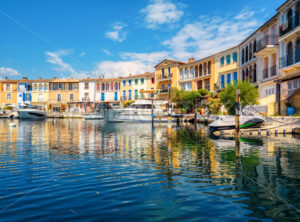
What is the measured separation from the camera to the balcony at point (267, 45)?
2784cm

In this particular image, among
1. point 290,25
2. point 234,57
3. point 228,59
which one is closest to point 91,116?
point 228,59

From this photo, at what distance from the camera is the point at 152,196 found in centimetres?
599

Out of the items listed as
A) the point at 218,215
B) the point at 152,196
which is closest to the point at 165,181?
the point at 152,196

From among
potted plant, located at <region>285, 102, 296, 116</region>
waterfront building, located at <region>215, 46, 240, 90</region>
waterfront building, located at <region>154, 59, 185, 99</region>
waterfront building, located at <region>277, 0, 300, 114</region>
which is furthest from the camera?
waterfront building, located at <region>154, 59, 185, 99</region>

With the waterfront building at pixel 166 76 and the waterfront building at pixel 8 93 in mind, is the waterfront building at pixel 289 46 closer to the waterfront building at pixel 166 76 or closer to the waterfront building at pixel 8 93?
the waterfront building at pixel 166 76

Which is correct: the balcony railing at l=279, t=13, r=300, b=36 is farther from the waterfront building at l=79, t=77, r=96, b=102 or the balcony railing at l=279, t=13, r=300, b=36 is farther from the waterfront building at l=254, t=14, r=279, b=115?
the waterfront building at l=79, t=77, r=96, b=102

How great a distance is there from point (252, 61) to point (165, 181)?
31.2 metres

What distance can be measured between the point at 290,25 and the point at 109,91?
52.4 m

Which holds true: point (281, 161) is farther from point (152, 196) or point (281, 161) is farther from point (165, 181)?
point (152, 196)

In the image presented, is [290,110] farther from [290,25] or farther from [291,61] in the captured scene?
[290,25]

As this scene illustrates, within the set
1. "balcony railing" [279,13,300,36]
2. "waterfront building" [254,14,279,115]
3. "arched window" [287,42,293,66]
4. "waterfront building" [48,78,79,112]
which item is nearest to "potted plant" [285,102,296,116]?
"waterfront building" [254,14,279,115]

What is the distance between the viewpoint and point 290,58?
2538 centimetres

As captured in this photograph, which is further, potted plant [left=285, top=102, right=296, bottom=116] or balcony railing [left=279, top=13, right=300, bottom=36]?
balcony railing [left=279, top=13, right=300, bottom=36]

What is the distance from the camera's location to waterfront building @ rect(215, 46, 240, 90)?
39625mm
